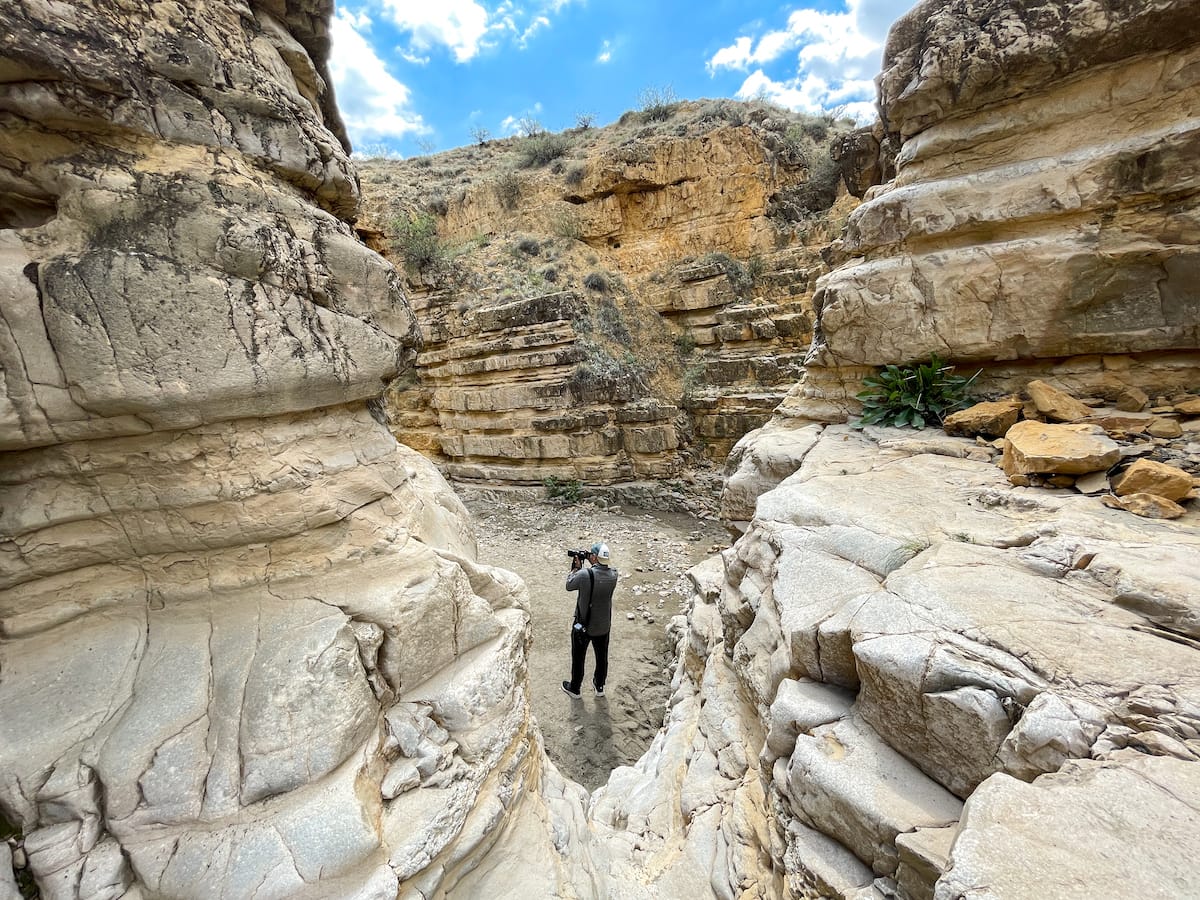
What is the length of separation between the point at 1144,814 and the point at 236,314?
3.49m

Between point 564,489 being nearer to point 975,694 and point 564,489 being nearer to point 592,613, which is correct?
point 592,613

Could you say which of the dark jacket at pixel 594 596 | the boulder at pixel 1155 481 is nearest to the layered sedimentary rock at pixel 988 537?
the boulder at pixel 1155 481

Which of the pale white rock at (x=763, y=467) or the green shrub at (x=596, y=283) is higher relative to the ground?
the green shrub at (x=596, y=283)

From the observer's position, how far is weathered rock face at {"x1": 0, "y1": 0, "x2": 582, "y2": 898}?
164 cm

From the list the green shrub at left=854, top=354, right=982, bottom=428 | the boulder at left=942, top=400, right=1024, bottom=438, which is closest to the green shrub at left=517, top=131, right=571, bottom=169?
the green shrub at left=854, top=354, right=982, bottom=428

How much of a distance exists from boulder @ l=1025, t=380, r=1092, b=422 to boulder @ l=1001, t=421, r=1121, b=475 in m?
0.36

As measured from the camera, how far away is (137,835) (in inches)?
63.4

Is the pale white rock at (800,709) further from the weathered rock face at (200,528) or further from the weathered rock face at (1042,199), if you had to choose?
the weathered rock face at (1042,199)

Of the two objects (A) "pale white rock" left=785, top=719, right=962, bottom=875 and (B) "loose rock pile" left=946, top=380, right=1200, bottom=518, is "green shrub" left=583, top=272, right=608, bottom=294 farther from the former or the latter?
(A) "pale white rock" left=785, top=719, right=962, bottom=875

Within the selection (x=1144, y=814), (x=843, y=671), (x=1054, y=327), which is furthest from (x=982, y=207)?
(x=1144, y=814)

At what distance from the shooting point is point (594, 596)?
4.84 m

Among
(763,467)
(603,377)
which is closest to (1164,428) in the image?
(763,467)

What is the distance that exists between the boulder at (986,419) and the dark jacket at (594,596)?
11.2ft

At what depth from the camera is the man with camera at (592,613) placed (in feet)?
15.9
